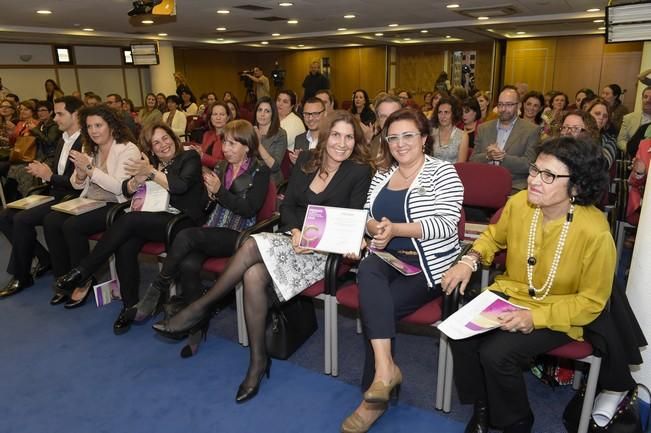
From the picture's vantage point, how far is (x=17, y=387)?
277 centimetres

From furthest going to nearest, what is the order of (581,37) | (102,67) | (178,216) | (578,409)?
(102,67) < (581,37) < (178,216) < (578,409)

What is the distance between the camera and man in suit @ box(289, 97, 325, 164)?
4.39m

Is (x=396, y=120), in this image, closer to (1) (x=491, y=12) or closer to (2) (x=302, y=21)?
(1) (x=491, y=12)

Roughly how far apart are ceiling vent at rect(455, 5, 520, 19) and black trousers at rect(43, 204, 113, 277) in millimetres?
8001

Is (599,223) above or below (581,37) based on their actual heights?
below

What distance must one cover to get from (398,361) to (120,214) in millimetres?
2259

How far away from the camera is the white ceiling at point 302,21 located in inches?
325

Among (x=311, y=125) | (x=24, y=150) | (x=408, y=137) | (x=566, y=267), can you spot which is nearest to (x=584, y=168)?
(x=566, y=267)

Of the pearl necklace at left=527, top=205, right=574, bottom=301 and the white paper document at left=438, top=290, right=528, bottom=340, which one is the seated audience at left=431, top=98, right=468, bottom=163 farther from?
the white paper document at left=438, top=290, right=528, bottom=340

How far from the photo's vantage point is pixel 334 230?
8.22 feet

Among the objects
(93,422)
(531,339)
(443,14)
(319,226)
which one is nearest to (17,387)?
(93,422)

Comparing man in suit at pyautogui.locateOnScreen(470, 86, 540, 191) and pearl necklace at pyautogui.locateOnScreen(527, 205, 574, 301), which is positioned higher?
man in suit at pyautogui.locateOnScreen(470, 86, 540, 191)

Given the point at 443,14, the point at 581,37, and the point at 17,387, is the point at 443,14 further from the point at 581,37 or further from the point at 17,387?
the point at 17,387

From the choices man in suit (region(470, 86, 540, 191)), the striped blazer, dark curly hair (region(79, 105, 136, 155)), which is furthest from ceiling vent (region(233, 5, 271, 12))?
the striped blazer
